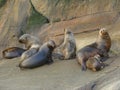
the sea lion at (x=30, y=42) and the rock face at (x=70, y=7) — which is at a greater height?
the rock face at (x=70, y=7)

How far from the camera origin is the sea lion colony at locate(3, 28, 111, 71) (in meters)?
10.8

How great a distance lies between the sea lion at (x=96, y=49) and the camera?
11.1 meters

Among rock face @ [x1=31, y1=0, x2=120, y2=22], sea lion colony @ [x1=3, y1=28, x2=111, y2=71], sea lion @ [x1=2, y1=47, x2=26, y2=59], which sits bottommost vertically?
sea lion @ [x1=2, y1=47, x2=26, y2=59]

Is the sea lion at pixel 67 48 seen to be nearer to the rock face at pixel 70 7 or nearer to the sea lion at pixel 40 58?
the sea lion at pixel 40 58

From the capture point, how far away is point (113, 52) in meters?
11.6

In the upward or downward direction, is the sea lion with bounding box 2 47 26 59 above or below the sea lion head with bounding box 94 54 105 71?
below

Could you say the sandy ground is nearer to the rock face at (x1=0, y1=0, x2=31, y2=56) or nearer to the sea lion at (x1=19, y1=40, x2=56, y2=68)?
the sea lion at (x1=19, y1=40, x2=56, y2=68)

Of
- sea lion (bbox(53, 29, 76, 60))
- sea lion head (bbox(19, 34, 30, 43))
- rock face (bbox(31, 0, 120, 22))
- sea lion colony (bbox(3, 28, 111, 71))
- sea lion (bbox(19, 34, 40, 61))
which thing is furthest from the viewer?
rock face (bbox(31, 0, 120, 22))

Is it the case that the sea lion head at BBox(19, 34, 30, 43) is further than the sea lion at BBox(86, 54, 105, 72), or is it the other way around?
the sea lion head at BBox(19, 34, 30, 43)

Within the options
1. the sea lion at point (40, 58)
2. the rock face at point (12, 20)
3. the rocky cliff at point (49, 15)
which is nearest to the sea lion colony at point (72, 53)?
the sea lion at point (40, 58)

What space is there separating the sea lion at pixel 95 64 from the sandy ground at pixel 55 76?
0.10m

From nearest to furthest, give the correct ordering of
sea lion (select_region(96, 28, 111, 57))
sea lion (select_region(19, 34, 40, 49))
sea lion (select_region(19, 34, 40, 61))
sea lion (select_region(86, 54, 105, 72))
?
sea lion (select_region(86, 54, 105, 72))
sea lion (select_region(96, 28, 111, 57))
sea lion (select_region(19, 34, 40, 61))
sea lion (select_region(19, 34, 40, 49))

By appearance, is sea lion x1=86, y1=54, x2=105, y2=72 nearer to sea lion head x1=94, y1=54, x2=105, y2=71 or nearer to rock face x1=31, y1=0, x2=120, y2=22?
sea lion head x1=94, y1=54, x2=105, y2=71

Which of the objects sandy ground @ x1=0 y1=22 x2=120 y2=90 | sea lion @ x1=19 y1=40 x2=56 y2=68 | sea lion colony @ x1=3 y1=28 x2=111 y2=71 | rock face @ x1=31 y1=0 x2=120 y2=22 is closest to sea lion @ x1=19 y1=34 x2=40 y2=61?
sea lion colony @ x1=3 y1=28 x2=111 y2=71
